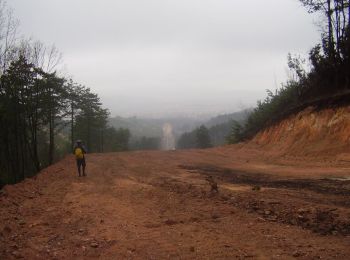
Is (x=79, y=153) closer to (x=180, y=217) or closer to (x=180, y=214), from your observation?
(x=180, y=214)

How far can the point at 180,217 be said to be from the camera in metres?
9.65

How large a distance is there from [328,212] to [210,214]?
2593mm

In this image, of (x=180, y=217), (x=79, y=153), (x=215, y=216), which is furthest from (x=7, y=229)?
(x=79, y=153)

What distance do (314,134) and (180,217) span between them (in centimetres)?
1651

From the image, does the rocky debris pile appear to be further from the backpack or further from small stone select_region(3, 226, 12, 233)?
the backpack

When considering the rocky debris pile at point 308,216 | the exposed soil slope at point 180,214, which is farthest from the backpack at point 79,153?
the rocky debris pile at point 308,216

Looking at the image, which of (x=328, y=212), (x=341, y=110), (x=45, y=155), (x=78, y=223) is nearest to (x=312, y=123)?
(x=341, y=110)

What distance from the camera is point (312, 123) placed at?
25.0m

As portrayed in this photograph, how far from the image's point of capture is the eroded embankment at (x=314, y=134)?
2142cm

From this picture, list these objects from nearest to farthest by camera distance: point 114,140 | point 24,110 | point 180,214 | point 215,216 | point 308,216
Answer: point 308,216 → point 215,216 → point 180,214 → point 24,110 → point 114,140

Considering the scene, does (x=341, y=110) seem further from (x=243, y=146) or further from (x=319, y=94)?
(x=243, y=146)

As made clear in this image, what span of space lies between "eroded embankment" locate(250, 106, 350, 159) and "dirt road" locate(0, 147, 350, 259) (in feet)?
17.6

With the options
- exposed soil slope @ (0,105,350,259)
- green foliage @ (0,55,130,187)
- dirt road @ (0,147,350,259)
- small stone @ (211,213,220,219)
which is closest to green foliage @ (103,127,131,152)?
green foliage @ (0,55,130,187)

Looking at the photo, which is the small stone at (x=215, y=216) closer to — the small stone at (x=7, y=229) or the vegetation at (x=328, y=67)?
the small stone at (x=7, y=229)
